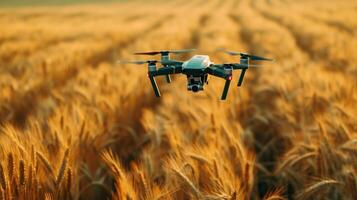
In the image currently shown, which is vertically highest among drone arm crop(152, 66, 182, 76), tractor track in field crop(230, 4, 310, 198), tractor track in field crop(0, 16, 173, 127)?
drone arm crop(152, 66, 182, 76)

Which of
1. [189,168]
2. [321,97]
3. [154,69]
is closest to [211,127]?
[189,168]

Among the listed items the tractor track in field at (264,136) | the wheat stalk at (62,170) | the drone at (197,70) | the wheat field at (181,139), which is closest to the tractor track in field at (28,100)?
the wheat field at (181,139)

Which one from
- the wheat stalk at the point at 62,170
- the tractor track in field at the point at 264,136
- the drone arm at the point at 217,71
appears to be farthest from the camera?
the tractor track in field at the point at 264,136

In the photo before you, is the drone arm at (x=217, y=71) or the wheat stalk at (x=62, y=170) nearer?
the drone arm at (x=217, y=71)

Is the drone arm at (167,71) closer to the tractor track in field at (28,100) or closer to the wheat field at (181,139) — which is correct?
the wheat field at (181,139)

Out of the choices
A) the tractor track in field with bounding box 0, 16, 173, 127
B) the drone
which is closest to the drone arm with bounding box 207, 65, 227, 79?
the drone

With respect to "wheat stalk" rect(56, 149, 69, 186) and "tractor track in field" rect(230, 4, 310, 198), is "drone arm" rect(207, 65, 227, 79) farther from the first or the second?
"tractor track in field" rect(230, 4, 310, 198)

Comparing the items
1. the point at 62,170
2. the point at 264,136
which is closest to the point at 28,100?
the point at 264,136

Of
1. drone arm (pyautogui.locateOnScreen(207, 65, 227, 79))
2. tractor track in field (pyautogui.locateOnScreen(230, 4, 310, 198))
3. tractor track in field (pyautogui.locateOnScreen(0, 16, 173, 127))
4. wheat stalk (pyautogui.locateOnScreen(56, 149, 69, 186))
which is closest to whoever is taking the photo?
drone arm (pyautogui.locateOnScreen(207, 65, 227, 79))

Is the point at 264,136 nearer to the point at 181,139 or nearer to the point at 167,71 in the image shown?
the point at 181,139

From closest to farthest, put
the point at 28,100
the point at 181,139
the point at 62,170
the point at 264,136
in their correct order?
the point at 62,170 < the point at 181,139 < the point at 264,136 < the point at 28,100

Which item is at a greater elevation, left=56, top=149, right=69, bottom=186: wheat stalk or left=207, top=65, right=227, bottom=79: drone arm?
left=207, top=65, right=227, bottom=79: drone arm

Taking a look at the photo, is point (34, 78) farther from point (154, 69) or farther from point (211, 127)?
point (154, 69)
